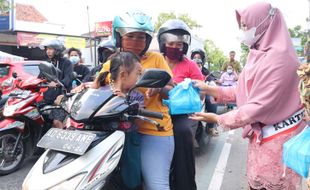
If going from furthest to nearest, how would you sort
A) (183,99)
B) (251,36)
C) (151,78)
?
1. (183,99)
2. (251,36)
3. (151,78)

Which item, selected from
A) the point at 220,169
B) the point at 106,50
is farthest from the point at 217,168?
the point at 106,50

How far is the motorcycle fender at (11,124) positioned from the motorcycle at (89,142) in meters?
2.79

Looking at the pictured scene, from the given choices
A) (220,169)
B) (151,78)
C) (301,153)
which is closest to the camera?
(301,153)

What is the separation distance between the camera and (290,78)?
204 cm

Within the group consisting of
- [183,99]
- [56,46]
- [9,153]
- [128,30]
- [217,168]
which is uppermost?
[128,30]

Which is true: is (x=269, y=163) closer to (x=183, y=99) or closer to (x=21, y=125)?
(x=183, y=99)

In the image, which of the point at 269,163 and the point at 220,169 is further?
the point at 220,169

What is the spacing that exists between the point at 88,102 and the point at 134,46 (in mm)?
674

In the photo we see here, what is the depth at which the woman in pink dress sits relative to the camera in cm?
205

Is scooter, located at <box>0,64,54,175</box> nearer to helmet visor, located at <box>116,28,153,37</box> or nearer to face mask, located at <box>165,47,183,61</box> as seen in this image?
face mask, located at <box>165,47,183,61</box>

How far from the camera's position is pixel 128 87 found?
2312mm

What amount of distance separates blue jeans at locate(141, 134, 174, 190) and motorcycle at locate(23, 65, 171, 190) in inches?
12.2

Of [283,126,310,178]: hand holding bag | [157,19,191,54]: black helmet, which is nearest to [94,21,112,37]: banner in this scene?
[157,19,191,54]: black helmet

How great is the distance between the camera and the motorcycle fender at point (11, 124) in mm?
4602
